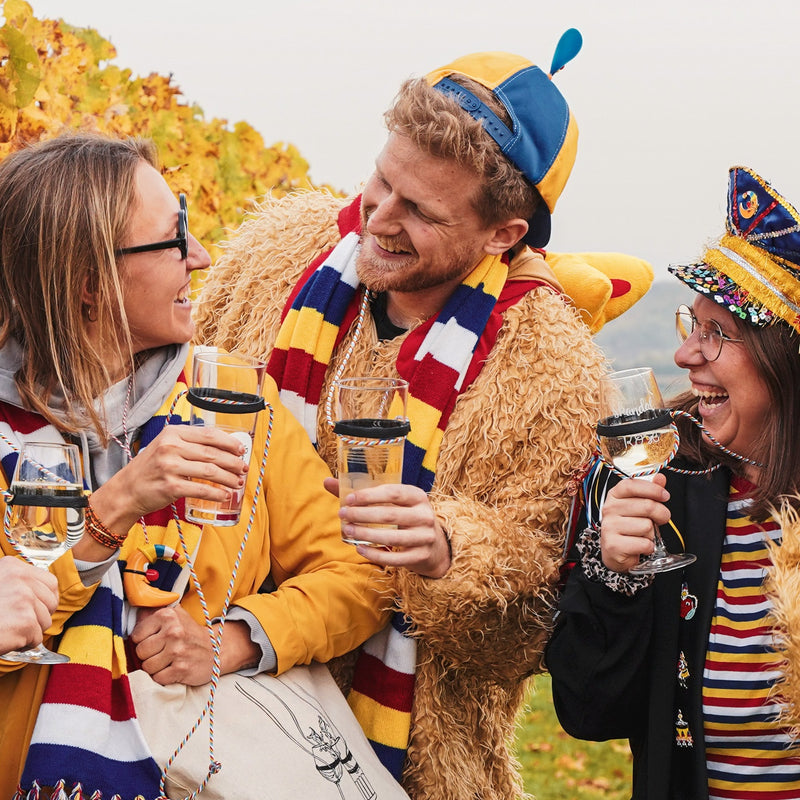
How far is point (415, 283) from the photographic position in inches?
127

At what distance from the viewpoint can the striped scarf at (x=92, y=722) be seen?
94.9 inches

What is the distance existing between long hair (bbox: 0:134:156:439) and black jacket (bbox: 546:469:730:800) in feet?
4.12

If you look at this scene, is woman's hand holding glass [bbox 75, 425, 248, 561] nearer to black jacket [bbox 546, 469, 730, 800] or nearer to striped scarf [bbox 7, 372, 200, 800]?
striped scarf [bbox 7, 372, 200, 800]

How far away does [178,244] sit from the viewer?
2.81 meters

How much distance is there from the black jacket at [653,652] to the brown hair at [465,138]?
0.96 meters

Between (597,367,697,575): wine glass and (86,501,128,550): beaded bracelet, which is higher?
(597,367,697,575): wine glass

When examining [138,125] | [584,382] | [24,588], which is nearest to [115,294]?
[24,588]

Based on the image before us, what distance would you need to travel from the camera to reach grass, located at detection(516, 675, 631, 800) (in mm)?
5973

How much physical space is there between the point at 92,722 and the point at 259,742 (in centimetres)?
37

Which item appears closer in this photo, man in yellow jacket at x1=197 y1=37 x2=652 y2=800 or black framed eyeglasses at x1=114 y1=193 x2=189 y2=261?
black framed eyeglasses at x1=114 y1=193 x2=189 y2=261

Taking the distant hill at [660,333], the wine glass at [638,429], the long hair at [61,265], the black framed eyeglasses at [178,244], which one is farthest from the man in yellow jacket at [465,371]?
the long hair at [61,265]

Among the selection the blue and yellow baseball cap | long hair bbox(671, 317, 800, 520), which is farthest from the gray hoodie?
long hair bbox(671, 317, 800, 520)

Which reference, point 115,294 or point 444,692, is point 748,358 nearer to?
point 444,692

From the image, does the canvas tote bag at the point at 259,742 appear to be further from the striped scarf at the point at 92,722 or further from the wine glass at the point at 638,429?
the wine glass at the point at 638,429
